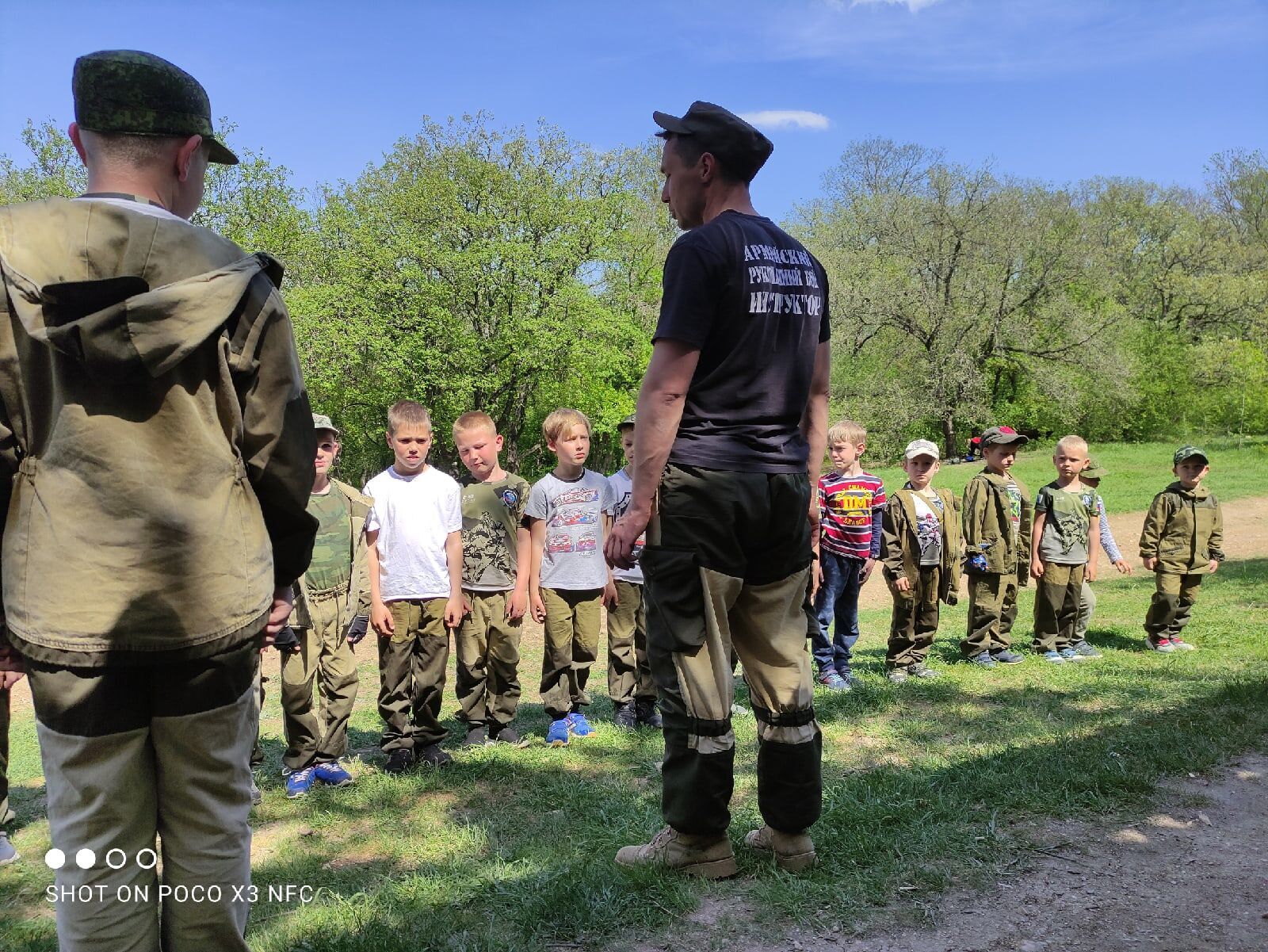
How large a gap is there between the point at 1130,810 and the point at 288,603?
11.2 feet

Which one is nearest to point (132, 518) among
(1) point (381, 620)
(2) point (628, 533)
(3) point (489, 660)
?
(2) point (628, 533)

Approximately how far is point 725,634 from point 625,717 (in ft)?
10.9

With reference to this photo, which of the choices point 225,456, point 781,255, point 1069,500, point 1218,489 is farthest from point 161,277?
point 1218,489

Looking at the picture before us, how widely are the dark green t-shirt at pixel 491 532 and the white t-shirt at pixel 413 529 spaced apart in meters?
0.31

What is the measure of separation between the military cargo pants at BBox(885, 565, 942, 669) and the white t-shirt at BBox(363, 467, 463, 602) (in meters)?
3.95

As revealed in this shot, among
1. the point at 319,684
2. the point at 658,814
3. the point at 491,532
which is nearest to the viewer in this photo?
the point at 658,814

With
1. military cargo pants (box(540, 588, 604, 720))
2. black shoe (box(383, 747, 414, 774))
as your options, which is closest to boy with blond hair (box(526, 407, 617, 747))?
military cargo pants (box(540, 588, 604, 720))

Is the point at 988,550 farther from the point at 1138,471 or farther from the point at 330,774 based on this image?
the point at 1138,471

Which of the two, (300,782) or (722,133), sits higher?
(722,133)

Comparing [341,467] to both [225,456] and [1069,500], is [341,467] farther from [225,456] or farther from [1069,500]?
[225,456]

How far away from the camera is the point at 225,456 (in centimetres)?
237

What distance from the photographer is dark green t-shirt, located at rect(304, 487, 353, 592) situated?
17.4 ft

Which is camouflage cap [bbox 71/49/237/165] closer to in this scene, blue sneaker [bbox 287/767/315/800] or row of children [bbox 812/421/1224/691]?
blue sneaker [bbox 287/767/315/800]

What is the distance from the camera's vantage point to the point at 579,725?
6234 mm
